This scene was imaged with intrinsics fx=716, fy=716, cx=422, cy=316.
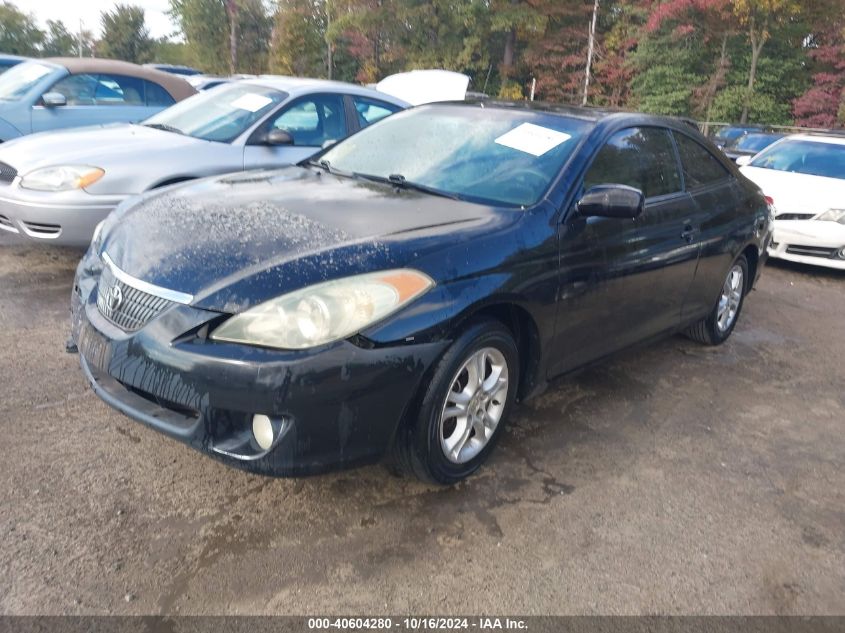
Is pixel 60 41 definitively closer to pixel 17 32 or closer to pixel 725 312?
pixel 17 32

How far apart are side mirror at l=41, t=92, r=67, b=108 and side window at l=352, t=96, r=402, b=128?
290 centimetres

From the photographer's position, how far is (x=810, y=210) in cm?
747

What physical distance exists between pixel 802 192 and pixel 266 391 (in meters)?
7.20

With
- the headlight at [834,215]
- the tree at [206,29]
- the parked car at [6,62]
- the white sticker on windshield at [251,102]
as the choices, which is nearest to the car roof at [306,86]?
the white sticker on windshield at [251,102]

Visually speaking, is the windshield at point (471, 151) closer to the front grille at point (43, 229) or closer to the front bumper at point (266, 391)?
the front bumper at point (266, 391)

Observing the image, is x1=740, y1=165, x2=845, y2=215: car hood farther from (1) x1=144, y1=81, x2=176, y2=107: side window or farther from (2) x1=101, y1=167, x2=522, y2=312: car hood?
(1) x1=144, y1=81, x2=176, y2=107: side window

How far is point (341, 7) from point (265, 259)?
114 feet

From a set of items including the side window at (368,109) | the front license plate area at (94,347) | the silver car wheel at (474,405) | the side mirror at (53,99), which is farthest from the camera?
the side mirror at (53,99)

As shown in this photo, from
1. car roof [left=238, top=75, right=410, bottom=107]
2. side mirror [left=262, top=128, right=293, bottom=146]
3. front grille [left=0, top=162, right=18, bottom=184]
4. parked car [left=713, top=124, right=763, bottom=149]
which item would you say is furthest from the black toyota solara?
parked car [left=713, top=124, right=763, bottom=149]

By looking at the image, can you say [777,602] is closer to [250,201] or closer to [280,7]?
[250,201]

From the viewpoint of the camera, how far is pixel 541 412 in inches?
147

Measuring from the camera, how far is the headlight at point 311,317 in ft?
7.65

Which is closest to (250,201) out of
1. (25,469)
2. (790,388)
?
(25,469)

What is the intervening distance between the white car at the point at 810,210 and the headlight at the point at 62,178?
21.7 ft
